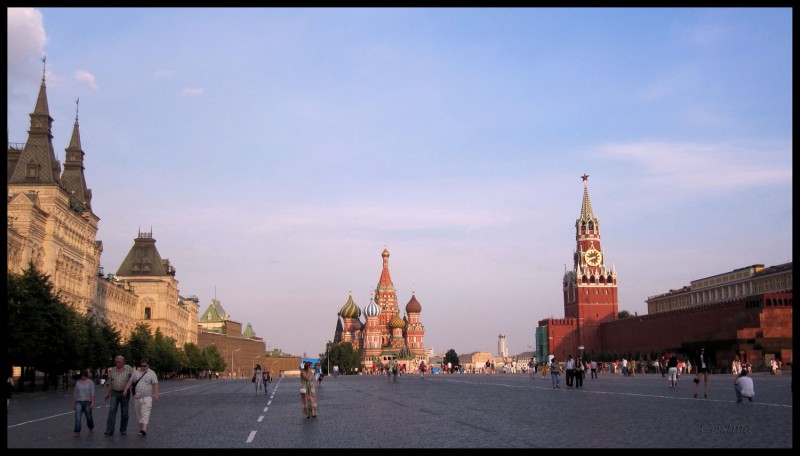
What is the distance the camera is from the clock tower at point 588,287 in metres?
148

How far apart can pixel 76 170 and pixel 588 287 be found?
97.3m

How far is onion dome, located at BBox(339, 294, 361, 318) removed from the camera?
177125 millimetres

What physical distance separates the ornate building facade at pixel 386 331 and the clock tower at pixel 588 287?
28.2m

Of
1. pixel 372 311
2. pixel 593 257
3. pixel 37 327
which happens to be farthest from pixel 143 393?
pixel 372 311

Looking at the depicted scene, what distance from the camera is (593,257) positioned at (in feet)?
511

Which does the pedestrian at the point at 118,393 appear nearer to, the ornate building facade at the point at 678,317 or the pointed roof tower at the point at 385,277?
the ornate building facade at the point at 678,317

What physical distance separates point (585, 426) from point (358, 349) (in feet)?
496

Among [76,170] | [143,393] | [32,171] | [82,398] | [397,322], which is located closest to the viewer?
[143,393]

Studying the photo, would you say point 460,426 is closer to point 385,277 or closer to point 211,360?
point 211,360

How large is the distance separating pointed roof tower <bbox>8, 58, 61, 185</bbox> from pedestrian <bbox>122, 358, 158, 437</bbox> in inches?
1768

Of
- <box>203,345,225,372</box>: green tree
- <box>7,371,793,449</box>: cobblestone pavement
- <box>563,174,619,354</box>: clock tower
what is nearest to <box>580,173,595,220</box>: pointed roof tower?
<box>563,174,619,354</box>: clock tower

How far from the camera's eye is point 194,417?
836 inches
